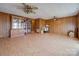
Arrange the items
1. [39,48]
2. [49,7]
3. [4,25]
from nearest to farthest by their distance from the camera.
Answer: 1. [39,48]
2. [49,7]
3. [4,25]

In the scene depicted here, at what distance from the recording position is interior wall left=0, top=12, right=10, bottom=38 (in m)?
6.76

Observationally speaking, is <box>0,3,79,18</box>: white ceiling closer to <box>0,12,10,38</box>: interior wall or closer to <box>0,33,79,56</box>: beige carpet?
<box>0,12,10,38</box>: interior wall

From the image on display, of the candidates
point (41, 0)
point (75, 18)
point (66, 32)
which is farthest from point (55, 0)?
point (66, 32)

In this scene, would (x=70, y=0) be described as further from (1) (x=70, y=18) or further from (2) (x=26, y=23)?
(2) (x=26, y=23)

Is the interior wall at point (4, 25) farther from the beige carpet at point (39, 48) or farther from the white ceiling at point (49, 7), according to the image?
the beige carpet at point (39, 48)

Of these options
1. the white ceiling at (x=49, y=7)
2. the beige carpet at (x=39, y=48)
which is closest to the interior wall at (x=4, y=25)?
the white ceiling at (x=49, y=7)

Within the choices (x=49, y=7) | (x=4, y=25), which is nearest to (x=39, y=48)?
(x=49, y=7)

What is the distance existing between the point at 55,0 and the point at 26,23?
27.9 feet

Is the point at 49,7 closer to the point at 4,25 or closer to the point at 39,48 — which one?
the point at 39,48

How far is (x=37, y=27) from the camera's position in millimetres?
11328

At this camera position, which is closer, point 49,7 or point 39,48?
point 39,48

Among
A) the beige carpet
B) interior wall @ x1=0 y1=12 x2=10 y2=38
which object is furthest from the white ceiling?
the beige carpet

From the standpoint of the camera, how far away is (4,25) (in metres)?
7.00

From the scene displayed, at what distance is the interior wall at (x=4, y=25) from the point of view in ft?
22.2
